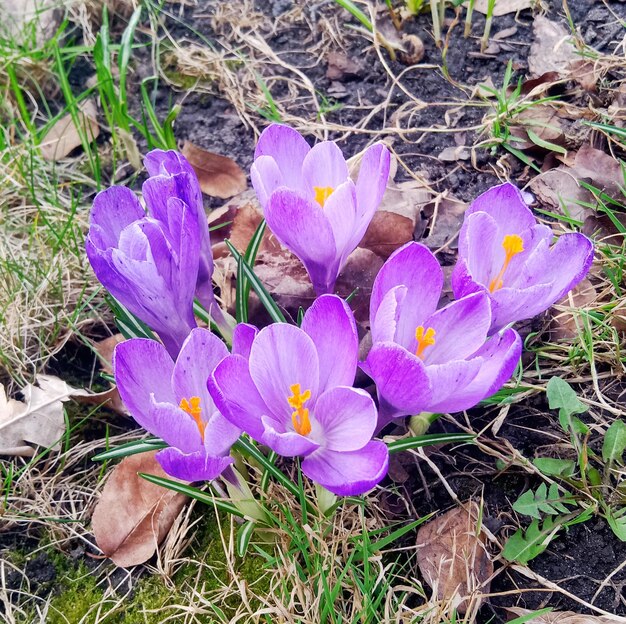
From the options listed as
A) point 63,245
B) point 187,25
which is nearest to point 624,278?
point 63,245

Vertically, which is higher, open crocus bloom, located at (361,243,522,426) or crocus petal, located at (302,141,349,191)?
crocus petal, located at (302,141,349,191)

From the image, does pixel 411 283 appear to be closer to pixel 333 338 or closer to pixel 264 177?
pixel 333 338

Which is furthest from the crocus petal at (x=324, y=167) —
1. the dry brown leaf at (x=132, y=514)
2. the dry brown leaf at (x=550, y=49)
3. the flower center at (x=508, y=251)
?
the dry brown leaf at (x=550, y=49)

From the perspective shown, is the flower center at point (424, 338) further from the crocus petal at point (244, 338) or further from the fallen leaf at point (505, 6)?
the fallen leaf at point (505, 6)

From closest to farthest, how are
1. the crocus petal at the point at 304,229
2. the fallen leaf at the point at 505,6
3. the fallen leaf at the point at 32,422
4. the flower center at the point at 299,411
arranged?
the flower center at the point at 299,411, the crocus petal at the point at 304,229, the fallen leaf at the point at 32,422, the fallen leaf at the point at 505,6

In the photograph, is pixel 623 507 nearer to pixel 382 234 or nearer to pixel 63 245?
pixel 382 234

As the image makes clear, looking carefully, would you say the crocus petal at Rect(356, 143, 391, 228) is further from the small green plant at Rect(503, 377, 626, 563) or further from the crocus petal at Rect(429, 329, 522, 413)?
the small green plant at Rect(503, 377, 626, 563)

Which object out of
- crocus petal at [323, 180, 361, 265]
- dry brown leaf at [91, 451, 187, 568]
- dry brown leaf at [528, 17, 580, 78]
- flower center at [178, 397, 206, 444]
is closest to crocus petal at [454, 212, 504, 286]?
crocus petal at [323, 180, 361, 265]

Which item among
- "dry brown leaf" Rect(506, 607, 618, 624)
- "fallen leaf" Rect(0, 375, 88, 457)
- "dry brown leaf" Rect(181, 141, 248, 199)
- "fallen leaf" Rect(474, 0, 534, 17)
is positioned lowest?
"dry brown leaf" Rect(506, 607, 618, 624)
